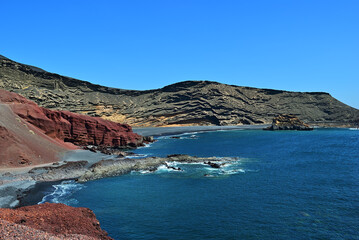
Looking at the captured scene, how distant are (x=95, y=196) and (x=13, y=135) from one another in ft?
69.6

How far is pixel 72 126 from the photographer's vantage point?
60.9 meters

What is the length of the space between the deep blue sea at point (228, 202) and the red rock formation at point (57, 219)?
2616 millimetres

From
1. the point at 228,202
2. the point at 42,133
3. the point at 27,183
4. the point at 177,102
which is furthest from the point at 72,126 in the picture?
the point at 177,102

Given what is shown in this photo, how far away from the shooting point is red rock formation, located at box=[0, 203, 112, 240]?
1415cm

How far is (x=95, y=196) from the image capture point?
2725 centimetres

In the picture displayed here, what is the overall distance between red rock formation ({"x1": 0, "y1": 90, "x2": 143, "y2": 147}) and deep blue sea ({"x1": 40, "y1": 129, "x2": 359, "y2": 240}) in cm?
2481

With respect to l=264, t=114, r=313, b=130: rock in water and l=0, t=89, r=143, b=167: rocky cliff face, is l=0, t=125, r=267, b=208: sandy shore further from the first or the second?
l=264, t=114, r=313, b=130: rock in water

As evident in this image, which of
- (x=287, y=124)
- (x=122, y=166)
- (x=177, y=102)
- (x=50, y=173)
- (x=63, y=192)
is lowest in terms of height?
(x=63, y=192)

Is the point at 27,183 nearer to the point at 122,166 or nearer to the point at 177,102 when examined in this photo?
the point at 122,166

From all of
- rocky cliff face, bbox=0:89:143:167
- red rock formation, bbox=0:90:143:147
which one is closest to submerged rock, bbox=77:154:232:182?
rocky cliff face, bbox=0:89:143:167

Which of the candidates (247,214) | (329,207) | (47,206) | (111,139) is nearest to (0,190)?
(47,206)

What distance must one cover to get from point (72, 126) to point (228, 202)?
157ft

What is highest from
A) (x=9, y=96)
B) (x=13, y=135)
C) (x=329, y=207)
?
(x=9, y=96)

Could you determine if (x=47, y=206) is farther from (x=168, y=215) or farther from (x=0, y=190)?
(x=0, y=190)
